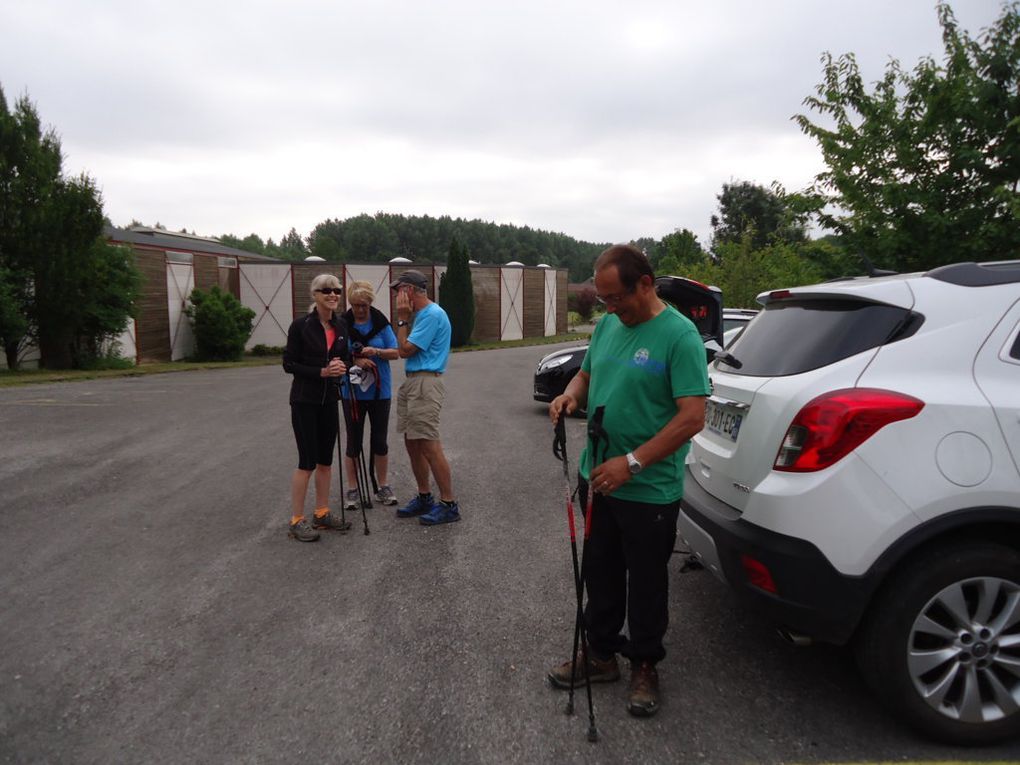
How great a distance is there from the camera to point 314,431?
193 inches

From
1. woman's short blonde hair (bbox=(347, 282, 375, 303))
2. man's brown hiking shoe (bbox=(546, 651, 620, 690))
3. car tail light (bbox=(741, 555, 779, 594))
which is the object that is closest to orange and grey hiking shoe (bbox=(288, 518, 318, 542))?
woman's short blonde hair (bbox=(347, 282, 375, 303))

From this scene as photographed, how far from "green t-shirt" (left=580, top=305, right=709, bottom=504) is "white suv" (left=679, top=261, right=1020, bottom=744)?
35 centimetres

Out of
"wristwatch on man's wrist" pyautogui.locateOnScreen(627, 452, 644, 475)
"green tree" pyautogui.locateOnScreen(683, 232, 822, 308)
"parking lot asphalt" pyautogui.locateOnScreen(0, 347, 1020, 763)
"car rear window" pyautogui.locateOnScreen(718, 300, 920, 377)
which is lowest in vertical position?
"parking lot asphalt" pyautogui.locateOnScreen(0, 347, 1020, 763)

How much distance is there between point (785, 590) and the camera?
8.21 feet

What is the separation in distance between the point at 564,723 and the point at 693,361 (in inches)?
59.2

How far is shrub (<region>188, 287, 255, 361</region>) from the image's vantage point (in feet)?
83.6

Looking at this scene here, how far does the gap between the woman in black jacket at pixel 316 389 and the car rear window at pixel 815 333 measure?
9.24 feet

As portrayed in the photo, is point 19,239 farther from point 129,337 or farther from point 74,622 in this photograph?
point 74,622

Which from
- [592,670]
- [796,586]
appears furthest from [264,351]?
[796,586]

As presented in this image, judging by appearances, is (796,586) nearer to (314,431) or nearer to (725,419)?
(725,419)

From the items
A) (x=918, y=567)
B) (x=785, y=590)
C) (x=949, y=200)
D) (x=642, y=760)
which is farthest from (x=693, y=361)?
(x=949, y=200)

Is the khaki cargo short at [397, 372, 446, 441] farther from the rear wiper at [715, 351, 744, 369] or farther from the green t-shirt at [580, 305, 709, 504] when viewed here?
the green t-shirt at [580, 305, 709, 504]

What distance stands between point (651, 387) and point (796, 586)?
887 millimetres

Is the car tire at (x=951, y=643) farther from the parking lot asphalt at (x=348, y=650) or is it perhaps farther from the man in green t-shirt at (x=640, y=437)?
the man in green t-shirt at (x=640, y=437)
